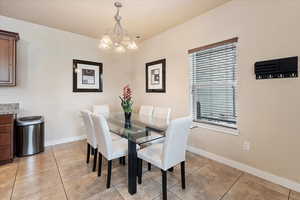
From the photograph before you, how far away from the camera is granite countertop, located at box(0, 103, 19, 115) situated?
2.55m

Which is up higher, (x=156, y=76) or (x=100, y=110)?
(x=156, y=76)

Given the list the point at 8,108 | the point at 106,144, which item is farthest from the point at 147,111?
the point at 8,108

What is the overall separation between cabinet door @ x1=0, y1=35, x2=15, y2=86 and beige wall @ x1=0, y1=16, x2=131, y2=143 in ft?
1.16

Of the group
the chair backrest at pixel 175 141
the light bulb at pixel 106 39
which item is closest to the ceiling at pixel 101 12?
the light bulb at pixel 106 39

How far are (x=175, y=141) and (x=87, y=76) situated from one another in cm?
311

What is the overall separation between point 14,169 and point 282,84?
160 inches

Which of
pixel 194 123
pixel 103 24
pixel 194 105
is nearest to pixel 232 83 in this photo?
pixel 194 105

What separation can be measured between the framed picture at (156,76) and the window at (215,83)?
779 millimetres

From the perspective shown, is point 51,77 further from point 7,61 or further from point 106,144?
point 106,144

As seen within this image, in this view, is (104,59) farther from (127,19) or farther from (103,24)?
(127,19)

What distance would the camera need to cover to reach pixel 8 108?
272 cm

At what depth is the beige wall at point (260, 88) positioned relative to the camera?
1.85m

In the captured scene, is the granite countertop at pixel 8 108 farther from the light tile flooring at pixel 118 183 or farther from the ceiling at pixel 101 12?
the ceiling at pixel 101 12

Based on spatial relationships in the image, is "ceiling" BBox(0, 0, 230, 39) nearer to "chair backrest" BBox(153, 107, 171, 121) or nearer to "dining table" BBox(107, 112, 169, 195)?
"chair backrest" BBox(153, 107, 171, 121)
